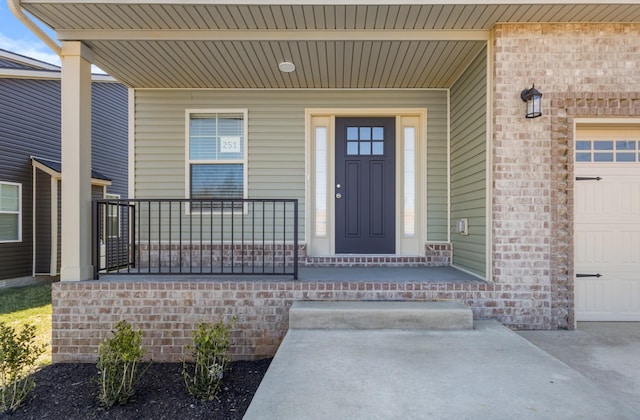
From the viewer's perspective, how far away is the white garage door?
373 centimetres

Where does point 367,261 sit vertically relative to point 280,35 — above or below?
below

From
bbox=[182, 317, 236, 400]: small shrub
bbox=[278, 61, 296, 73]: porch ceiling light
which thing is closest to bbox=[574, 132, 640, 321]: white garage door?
bbox=[278, 61, 296, 73]: porch ceiling light

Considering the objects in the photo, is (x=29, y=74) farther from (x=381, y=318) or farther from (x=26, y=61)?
(x=381, y=318)

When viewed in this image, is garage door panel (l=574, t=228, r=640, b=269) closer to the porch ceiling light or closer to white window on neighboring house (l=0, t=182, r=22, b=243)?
the porch ceiling light

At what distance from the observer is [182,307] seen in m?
3.57

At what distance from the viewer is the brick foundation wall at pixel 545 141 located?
346 cm

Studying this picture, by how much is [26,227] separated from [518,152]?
892 centimetres

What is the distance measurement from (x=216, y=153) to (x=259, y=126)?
2.17ft

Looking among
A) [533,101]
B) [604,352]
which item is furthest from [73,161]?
[604,352]

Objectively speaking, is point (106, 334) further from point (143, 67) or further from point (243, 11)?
point (243, 11)

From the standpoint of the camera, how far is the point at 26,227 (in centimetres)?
762

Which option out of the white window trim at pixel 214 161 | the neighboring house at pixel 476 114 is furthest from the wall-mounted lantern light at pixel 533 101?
the white window trim at pixel 214 161

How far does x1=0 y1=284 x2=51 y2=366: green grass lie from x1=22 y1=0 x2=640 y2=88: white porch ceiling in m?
3.06

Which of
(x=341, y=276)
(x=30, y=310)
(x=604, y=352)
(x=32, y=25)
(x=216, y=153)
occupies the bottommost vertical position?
(x=30, y=310)
